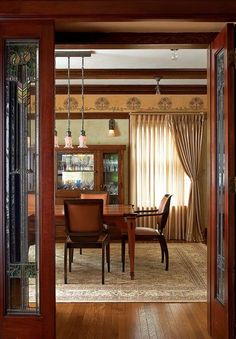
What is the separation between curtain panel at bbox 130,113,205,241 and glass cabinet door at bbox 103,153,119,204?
302 millimetres

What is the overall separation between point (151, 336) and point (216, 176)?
4.21ft

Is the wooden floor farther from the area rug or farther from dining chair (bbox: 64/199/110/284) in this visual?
dining chair (bbox: 64/199/110/284)

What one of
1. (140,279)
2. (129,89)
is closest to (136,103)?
(129,89)

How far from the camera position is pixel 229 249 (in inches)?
126

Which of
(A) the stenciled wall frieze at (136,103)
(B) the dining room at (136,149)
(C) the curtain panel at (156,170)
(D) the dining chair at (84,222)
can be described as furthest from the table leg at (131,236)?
(A) the stenciled wall frieze at (136,103)

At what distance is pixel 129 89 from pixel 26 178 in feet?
16.7

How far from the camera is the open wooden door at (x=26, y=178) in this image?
327 centimetres

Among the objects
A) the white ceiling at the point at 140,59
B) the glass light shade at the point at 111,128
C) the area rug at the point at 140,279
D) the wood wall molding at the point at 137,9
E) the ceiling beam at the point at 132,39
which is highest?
the white ceiling at the point at 140,59

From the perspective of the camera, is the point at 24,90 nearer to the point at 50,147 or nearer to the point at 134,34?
the point at 50,147

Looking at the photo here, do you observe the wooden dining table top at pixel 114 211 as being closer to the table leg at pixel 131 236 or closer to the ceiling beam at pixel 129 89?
the table leg at pixel 131 236

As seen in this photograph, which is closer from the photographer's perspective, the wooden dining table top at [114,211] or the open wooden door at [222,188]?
the open wooden door at [222,188]

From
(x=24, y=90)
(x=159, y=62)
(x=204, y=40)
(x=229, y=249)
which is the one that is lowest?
(x=229, y=249)

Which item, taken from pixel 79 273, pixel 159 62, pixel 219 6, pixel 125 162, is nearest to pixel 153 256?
pixel 79 273

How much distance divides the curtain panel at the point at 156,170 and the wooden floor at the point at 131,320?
4070mm
